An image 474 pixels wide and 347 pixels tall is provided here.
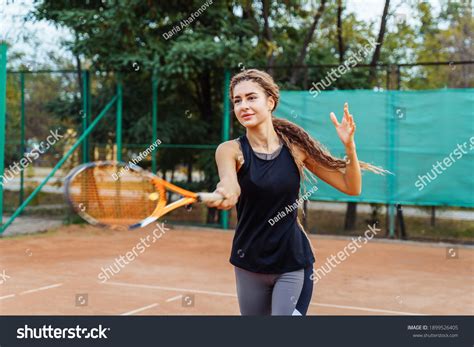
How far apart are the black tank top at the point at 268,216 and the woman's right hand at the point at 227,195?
21 centimetres

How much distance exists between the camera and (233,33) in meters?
11.5

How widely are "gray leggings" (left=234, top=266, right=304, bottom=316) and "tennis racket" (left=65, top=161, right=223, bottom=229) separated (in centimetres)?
55

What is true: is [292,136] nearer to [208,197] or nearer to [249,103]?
[249,103]

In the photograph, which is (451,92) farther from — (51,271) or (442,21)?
(442,21)

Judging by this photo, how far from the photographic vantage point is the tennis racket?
2.62 meters

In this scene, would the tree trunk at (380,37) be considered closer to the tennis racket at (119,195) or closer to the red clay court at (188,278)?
the red clay court at (188,278)

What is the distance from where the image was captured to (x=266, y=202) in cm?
281

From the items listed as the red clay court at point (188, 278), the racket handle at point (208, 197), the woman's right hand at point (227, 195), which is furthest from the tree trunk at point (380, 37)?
the racket handle at point (208, 197)

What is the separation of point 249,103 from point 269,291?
0.91 metres

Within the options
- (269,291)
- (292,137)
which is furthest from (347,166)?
(269,291)

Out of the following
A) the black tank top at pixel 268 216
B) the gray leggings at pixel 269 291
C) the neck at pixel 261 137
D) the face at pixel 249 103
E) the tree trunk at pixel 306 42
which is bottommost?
the gray leggings at pixel 269 291

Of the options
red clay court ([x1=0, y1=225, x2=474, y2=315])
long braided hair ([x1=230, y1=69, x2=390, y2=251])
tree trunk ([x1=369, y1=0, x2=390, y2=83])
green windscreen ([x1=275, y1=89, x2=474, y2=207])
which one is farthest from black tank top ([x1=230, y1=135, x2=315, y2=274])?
tree trunk ([x1=369, y1=0, x2=390, y2=83])

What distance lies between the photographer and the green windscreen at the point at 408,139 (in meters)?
9.63

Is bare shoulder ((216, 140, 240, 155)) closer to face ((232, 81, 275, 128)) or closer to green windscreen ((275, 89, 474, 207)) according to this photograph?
face ((232, 81, 275, 128))
